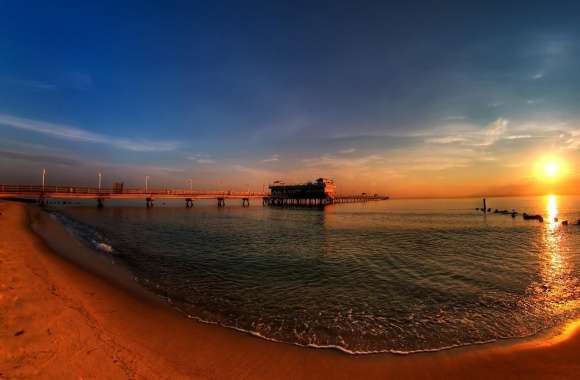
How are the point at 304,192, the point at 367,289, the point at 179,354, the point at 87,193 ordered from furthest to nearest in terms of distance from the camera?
the point at 304,192, the point at 87,193, the point at 367,289, the point at 179,354

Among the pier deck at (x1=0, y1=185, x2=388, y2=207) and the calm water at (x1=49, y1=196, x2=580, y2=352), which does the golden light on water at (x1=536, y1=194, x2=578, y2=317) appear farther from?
the pier deck at (x1=0, y1=185, x2=388, y2=207)

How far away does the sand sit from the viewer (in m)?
4.54

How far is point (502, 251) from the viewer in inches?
733

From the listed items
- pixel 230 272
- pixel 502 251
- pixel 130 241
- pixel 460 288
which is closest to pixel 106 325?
pixel 230 272

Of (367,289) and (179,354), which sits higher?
(179,354)

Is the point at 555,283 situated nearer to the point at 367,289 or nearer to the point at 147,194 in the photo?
the point at 367,289

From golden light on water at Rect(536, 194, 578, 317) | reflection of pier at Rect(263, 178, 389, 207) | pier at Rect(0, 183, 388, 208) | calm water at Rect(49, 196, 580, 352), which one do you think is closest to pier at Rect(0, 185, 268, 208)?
pier at Rect(0, 183, 388, 208)

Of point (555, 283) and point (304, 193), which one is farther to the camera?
point (304, 193)

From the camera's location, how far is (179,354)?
5.27m

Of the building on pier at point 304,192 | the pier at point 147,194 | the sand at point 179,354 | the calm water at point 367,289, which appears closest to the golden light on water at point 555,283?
the calm water at point 367,289

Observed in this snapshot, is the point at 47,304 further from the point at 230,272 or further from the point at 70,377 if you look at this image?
the point at 230,272

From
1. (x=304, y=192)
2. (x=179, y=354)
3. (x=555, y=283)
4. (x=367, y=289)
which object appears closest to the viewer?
(x=179, y=354)

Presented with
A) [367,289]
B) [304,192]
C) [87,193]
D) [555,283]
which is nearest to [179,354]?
[367,289]

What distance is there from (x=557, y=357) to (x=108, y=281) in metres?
13.2
